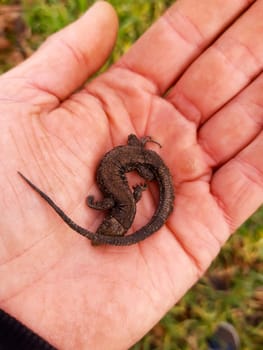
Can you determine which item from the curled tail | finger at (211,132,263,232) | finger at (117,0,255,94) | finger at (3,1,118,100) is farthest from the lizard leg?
finger at (117,0,255,94)

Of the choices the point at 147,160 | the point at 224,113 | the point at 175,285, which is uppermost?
the point at 224,113

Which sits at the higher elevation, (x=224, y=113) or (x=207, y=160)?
(x=224, y=113)

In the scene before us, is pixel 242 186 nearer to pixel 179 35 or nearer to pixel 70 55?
pixel 179 35

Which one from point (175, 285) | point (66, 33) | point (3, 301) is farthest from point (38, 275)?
point (66, 33)

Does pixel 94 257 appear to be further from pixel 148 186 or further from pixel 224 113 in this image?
pixel 224 113

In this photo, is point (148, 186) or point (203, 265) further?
point (148, 186)

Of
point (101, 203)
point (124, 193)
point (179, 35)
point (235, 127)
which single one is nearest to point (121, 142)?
point (124, 193)

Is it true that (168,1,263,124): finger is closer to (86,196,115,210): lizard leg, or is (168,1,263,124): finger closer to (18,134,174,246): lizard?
(18,134,174,246): lizard
